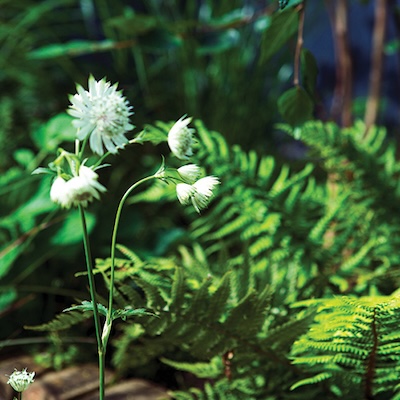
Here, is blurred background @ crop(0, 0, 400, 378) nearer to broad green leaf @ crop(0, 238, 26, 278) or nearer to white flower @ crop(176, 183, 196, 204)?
broad green leaf @ crop(0, 238, 26, 278)

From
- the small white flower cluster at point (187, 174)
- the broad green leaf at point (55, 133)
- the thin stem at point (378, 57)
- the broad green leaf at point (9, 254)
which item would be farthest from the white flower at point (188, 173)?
the thin stem at point (378, 57)

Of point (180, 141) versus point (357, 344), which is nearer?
point (180, 141)

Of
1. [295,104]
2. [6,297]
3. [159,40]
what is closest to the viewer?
[295,104]

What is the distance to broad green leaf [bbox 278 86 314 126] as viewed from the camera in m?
0.75

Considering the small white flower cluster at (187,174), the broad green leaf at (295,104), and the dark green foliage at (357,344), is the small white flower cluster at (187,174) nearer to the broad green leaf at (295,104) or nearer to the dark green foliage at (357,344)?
the dark green foliage at (357,344)

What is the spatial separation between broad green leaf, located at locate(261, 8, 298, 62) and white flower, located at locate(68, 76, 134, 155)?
0.35 m

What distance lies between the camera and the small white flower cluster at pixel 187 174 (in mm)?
466

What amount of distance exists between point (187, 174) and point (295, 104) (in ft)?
1.04

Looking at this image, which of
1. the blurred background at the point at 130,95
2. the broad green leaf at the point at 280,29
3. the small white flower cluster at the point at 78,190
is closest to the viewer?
the small white flower cluster at the point at 78,190

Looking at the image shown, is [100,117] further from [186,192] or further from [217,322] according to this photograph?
[217,322]

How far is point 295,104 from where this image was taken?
756mm

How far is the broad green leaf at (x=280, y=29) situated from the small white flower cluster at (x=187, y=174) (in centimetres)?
32

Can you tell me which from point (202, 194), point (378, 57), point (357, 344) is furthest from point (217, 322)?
point (378, 57)

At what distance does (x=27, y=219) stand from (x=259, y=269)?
0.52 meters
